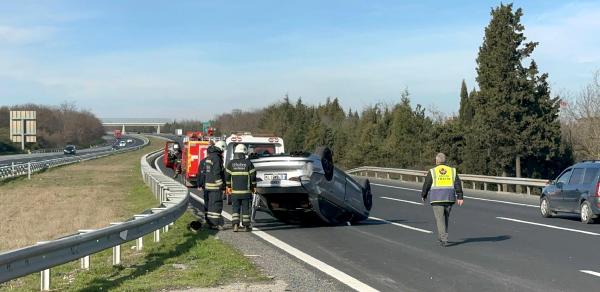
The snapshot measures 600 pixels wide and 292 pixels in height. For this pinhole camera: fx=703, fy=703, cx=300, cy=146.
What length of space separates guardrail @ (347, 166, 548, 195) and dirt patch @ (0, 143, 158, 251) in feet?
49.4

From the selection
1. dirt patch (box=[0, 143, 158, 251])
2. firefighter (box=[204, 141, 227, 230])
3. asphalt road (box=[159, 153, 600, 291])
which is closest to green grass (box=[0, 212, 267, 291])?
asphalt road (box=[159, 153, 600, 291])

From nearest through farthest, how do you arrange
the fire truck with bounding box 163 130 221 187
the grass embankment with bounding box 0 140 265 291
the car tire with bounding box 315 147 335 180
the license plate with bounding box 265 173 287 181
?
the grass embankment with bounding box 0 140 265 291 < the license plate with bounding box 265 173 287 181 < the car tire with bounding box 315 147 335 180 < the fire truck with bounding box 163 130 221 187

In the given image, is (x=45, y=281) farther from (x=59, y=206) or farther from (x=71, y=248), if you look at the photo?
(x=59, y=206)

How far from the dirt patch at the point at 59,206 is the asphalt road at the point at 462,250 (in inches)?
236

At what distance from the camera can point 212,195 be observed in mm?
15383

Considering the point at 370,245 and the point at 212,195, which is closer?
the point at 370,245

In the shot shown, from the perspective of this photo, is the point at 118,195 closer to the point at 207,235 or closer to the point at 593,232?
the point at 207,235

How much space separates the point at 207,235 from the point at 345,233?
117 inches

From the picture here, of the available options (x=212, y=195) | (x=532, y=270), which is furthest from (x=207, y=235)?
(x=532, y=270)

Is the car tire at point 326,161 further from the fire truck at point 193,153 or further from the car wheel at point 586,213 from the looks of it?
the fire truck at point 193,153

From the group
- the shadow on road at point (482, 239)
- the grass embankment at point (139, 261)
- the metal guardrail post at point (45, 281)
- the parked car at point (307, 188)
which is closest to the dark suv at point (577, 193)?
the shadow on road at point (482, 239)

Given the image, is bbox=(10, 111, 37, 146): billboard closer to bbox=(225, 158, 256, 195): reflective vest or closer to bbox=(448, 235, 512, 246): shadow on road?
bbox=(225, 158, 256, 195): reflective vest

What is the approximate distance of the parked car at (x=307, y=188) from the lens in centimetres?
1541

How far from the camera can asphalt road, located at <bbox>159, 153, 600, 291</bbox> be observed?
9.20 meters
